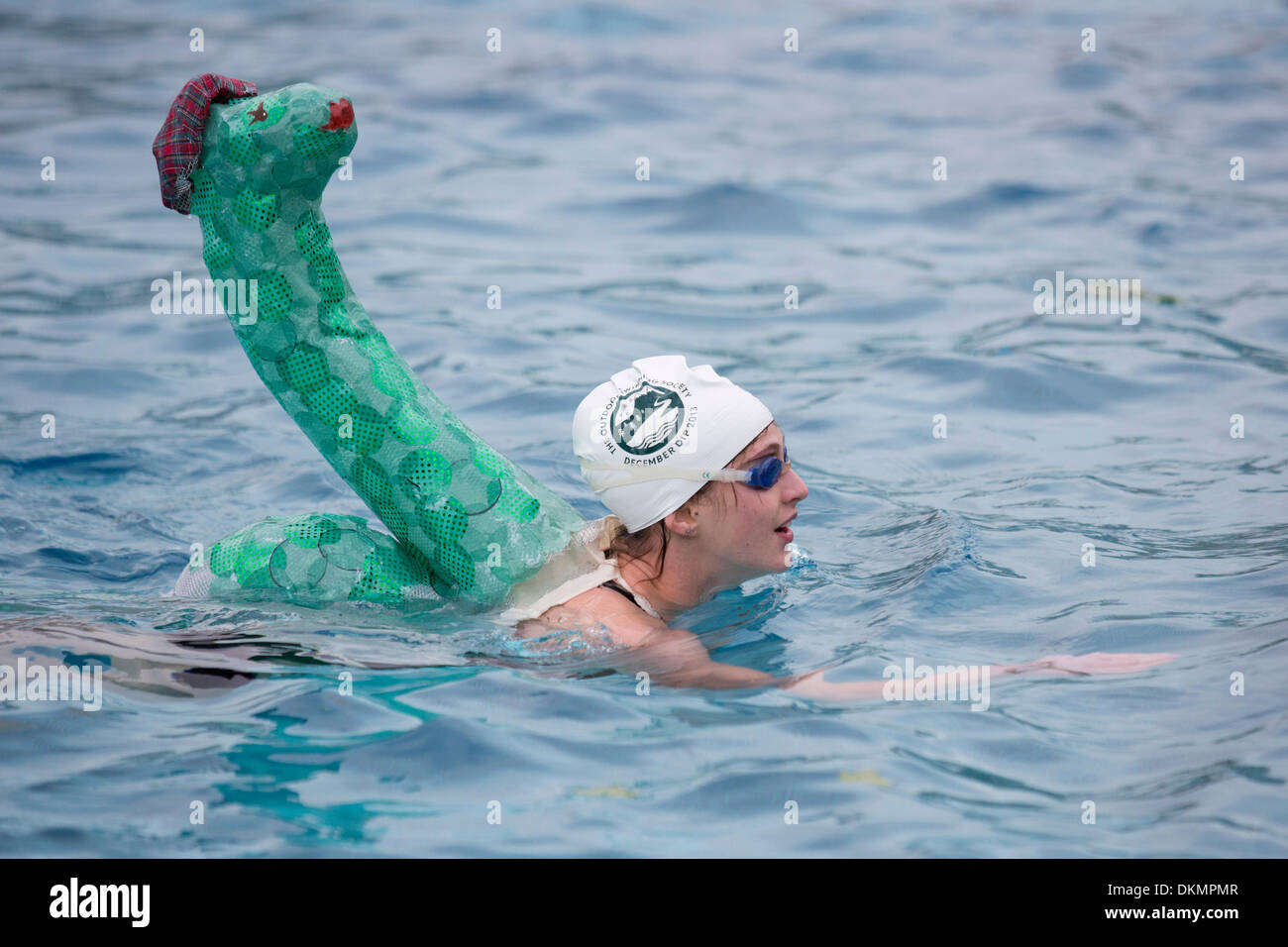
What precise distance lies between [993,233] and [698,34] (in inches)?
275

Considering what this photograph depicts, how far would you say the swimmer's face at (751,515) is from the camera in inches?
207

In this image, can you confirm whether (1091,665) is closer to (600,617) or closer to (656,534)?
(656,534)

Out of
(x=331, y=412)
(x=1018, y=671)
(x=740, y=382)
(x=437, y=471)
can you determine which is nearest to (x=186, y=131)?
(x=331, y=412)

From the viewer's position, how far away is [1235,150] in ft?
44.7

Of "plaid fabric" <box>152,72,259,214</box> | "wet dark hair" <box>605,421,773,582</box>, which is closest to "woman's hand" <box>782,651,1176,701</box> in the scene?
"wet dark hair" <box>605,421,773,582</box>

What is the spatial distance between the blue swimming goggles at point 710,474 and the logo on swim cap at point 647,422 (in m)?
0.08

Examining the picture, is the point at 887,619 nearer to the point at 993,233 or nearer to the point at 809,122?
the point at 993,233

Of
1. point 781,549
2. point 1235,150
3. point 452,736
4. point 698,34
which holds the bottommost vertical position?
point 452,736

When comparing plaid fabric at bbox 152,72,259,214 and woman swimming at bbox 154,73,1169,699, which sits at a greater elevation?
plaid fabric at bbox 152,72,259,214

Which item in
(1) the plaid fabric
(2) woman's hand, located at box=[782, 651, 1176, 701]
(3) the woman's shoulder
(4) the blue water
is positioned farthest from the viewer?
(3) the woman's shoulder

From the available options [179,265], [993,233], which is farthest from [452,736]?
[993,233]

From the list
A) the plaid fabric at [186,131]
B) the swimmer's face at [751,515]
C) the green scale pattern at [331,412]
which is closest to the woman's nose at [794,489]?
the swimmer's face at [751,515]

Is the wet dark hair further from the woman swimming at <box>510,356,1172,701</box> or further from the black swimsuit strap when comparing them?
the black swimsuit strap

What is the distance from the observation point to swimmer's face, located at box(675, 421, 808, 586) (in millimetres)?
5250
